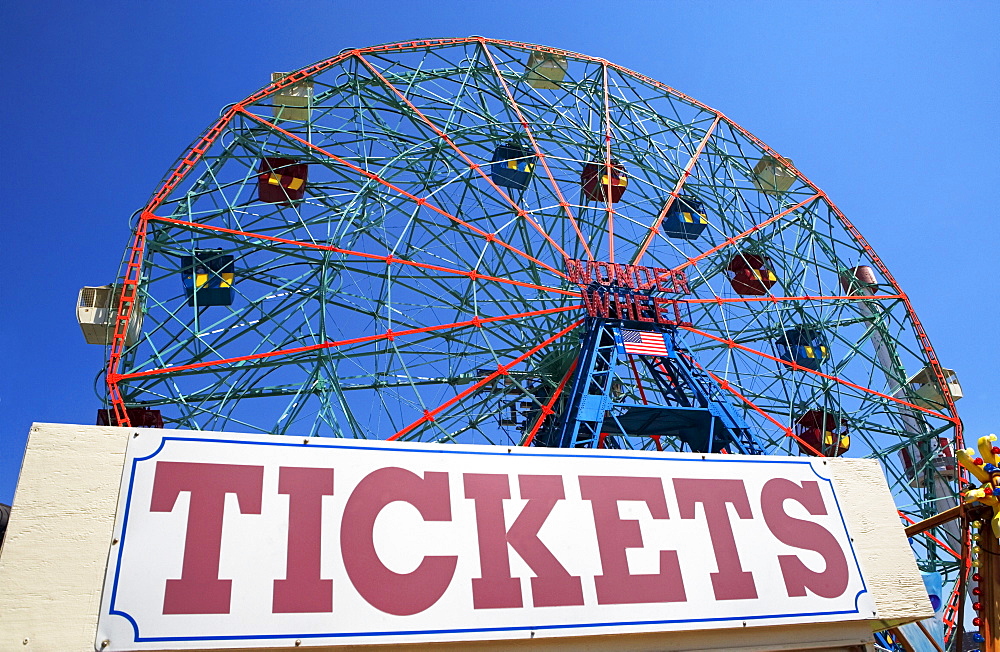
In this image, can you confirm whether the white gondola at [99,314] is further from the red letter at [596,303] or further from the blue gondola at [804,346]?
the blue gondola at [804,346]

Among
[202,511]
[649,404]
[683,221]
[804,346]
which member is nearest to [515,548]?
[202,511]

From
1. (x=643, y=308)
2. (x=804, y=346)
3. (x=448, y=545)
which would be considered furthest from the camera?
(x=804, y=346)

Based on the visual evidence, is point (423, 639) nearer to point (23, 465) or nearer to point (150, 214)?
point (23, 465)

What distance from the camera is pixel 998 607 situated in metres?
6.99

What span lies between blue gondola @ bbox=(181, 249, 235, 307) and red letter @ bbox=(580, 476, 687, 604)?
14.3 metres

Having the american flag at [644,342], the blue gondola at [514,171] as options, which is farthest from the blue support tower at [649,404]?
the blue gondola at [514,171]

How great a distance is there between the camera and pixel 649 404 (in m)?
18.1

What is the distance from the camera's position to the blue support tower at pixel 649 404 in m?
17.6

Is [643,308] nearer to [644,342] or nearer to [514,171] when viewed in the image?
[644,342]

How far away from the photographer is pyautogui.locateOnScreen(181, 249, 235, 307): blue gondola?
1825 centimetres

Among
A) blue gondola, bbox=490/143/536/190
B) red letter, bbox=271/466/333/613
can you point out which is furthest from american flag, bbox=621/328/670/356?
red letter, bbox=271/466/333/613

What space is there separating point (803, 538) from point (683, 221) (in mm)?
18751

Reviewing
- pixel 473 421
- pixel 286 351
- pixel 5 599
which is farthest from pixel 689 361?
pixel 5 599

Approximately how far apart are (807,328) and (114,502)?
22.3 metres
